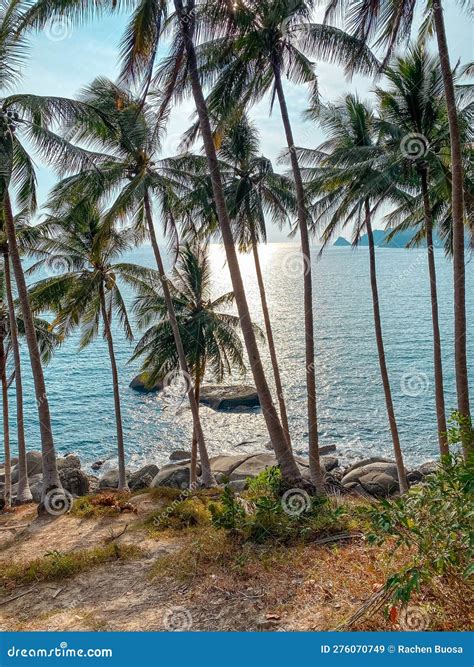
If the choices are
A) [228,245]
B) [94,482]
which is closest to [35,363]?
[228,245]

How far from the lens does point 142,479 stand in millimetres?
23906

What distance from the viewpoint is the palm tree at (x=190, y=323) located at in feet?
55.8

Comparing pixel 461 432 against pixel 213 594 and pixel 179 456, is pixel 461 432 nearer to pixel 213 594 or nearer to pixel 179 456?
pixel 213 594

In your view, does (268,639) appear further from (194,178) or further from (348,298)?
(348,298)

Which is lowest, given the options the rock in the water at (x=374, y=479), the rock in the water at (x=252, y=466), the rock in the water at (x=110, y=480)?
the rock in the water at (x=110, y=480)

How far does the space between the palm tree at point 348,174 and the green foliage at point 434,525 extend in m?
9.79

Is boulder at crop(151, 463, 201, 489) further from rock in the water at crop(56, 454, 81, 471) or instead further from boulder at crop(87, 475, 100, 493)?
rock in the water at crop(56, 454, 81, 471)

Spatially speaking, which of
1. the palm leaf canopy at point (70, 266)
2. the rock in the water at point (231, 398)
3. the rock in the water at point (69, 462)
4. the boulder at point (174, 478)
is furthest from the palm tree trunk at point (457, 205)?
the rock in the water at point (231, 398)

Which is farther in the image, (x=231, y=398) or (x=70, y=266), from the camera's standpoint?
(x=231, y=398)

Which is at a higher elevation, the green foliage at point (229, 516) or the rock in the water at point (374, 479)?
the green foliage at point (229, 516)

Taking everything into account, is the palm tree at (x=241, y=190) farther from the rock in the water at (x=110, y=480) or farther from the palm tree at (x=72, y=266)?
the rock in the water at (x=110, y=480)

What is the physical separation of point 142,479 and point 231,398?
46.9 feet

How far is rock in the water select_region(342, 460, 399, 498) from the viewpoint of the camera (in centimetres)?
2130

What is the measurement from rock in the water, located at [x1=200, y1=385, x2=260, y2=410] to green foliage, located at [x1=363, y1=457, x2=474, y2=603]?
31516 mm
